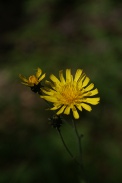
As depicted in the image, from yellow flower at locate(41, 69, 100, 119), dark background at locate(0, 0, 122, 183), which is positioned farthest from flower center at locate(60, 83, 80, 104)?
Result: dark background at locate(0, 0, 122, 183)

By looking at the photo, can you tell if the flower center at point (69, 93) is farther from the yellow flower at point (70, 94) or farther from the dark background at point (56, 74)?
the dark background at point (56, 74)

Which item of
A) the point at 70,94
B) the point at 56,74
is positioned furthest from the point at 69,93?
the point at 56,74

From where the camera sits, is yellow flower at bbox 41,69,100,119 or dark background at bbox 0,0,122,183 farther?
dark background at bbox 0,0,122,183

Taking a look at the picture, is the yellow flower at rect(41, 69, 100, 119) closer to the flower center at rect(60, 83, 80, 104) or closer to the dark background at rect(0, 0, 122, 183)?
the flower center at rect(60, 83, 80, 104)

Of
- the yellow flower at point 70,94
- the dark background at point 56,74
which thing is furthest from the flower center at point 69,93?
the dark background at point 56,74

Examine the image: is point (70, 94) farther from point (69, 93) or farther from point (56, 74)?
A: point (56, 74)

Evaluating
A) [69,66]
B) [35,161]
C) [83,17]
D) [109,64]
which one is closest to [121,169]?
[35,161]
